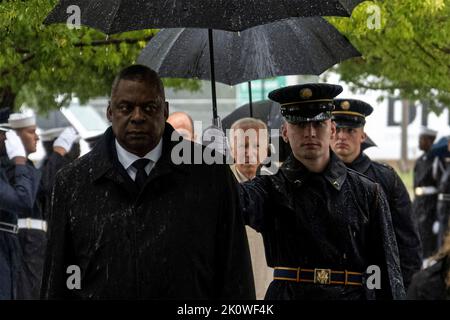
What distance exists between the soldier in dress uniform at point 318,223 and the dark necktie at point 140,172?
→ 2.92 feet

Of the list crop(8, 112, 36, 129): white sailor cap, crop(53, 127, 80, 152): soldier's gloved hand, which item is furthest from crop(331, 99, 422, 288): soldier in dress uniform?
crop(53, 127, 80, 152): soldier's gloved hand

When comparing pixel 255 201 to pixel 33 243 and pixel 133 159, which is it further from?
pixel 33 243

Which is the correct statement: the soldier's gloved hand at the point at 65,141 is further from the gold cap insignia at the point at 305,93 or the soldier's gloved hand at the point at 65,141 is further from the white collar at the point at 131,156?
the white collar at the point at 131,156

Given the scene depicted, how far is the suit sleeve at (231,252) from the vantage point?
477 cm

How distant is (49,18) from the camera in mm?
5730

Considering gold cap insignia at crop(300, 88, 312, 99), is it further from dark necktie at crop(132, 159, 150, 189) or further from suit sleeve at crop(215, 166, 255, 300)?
dark necktie at crop(132, 159, 150, 189)

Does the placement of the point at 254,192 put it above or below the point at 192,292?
above

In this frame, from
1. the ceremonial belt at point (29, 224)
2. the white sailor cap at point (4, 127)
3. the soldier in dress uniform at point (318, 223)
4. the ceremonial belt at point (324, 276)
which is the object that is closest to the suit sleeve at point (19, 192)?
the white sailor cap at point (4, 127)

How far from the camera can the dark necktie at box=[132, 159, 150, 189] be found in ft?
15.9

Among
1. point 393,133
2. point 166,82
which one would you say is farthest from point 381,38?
point 393,133

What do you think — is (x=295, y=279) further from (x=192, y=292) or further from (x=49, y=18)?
(x=49, y=18)

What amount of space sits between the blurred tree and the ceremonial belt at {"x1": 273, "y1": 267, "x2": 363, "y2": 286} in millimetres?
2402

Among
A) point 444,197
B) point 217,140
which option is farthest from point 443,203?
point 217,140

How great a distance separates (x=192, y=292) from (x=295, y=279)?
122 cm
